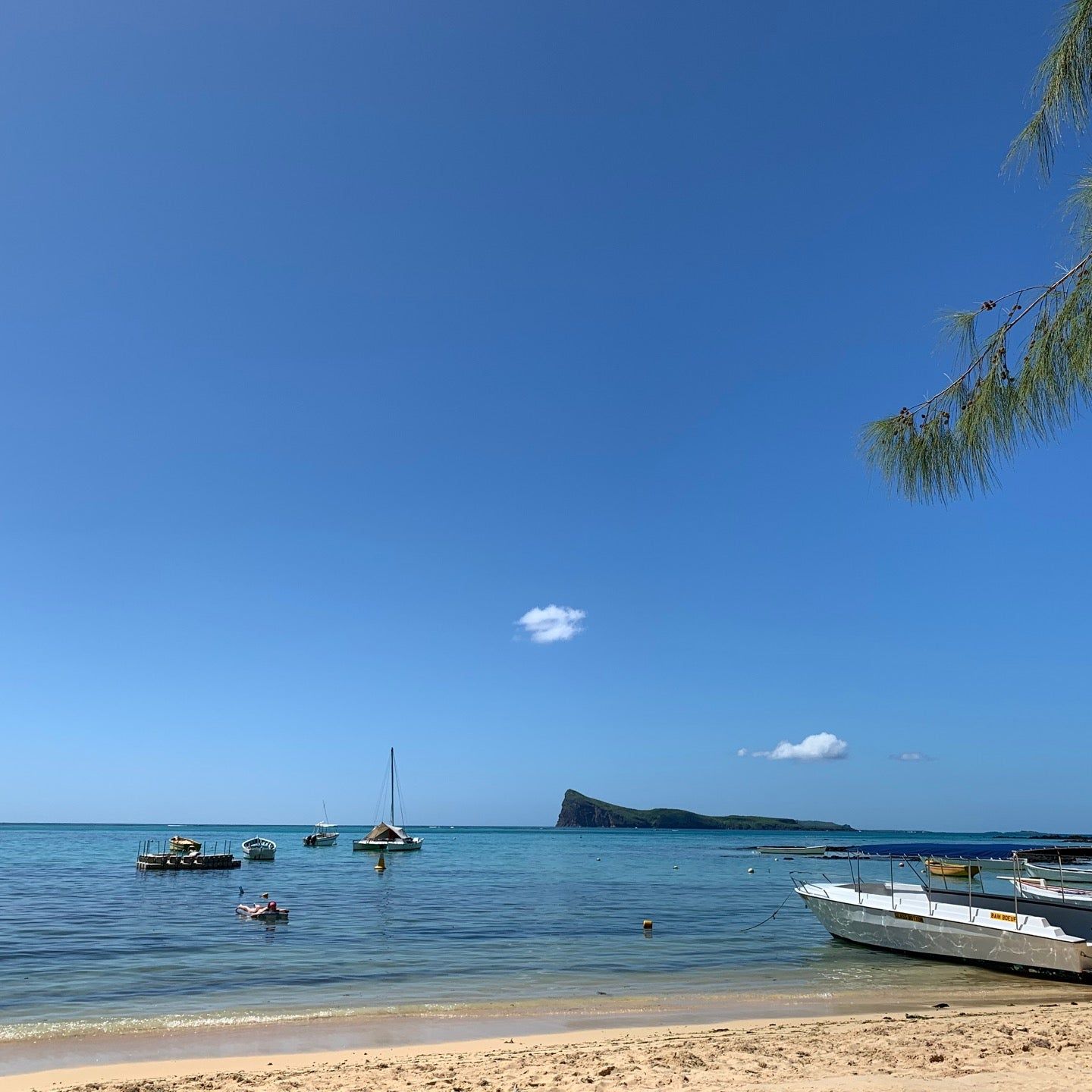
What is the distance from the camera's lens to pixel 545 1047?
12.3m

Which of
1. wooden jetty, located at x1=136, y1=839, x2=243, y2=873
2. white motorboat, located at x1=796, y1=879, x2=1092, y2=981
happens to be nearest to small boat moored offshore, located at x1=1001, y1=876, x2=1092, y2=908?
white motorboat, located at x1=796, y1=879, x2=1092, y2=981

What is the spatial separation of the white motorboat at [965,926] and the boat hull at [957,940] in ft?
0.06

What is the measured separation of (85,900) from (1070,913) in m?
38.6

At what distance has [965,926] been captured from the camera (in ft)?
65.7

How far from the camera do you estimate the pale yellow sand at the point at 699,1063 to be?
30.7 ft

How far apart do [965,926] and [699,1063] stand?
12552 mm

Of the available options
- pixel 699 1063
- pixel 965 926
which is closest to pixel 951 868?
pixel 965 926

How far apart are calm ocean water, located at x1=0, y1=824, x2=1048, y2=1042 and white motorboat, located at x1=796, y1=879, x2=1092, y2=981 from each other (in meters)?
0.54

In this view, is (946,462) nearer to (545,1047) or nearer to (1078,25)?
(1078,25)

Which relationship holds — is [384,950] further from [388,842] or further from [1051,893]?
[388,842]

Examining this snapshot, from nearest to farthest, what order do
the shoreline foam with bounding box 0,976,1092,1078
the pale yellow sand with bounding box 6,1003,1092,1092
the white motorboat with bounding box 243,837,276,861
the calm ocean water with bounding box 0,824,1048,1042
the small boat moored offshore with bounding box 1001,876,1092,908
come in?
1. the pale yellow sand with bounding box 6,1003,1092,1092
2. the shoreline foam with bounding box 0,976,1092,1078
3. the calm ocean water with bounding box 0,824,1048,1042
4. the small boat moored offshore with bounding box 1001,876,1092,908
5. the white motorboat with bounding box 243,837,276,861

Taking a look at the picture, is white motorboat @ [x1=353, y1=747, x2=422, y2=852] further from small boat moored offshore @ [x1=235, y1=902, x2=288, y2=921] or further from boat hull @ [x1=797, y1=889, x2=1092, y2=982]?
boat hull @ [x1=797, y1=889, x2=1092, y2=982]

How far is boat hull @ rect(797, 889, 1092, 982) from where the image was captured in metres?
18.0

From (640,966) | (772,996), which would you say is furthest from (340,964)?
(772,996)
